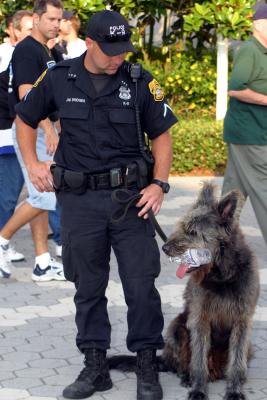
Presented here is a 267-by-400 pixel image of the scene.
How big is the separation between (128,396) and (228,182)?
2801 millimetres

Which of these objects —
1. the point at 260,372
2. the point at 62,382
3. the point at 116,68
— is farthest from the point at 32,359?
the point at 116,68

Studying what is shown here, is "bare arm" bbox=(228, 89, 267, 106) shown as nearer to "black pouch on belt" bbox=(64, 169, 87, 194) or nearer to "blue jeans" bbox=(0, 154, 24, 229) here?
"blue jeans" bbox=(0, 154, 24, 229)

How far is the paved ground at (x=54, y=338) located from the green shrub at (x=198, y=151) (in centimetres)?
386

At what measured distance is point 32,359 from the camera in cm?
586

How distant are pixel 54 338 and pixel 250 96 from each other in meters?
2.57

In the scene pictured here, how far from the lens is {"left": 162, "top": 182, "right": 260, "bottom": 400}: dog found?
484cm

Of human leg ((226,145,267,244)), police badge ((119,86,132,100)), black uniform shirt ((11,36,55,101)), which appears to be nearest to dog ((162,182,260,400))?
police badge ((119,86,132,100))

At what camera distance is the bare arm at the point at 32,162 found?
17.0 feet

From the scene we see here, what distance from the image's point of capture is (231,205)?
189 inches

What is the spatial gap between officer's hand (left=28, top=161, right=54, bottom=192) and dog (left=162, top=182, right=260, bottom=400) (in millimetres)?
786

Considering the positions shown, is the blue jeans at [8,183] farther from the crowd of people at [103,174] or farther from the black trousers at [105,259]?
the black trousers at [105,259]

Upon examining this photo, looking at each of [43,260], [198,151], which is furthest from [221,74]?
[43,260]

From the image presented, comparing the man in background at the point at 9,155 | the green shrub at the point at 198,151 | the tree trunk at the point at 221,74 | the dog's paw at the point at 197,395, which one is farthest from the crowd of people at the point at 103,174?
the tree trunk at the point at 221,74

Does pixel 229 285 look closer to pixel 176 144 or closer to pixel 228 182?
pixel 228 182
